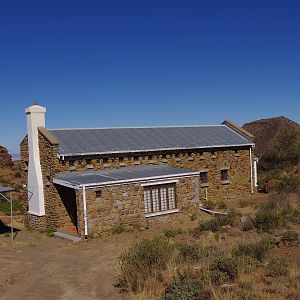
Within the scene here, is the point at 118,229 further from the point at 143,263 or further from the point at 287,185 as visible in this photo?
the point at 287,185

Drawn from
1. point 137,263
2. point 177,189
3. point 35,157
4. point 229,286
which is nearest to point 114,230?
point 177,189

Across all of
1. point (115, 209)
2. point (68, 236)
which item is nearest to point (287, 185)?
point (115, 209)

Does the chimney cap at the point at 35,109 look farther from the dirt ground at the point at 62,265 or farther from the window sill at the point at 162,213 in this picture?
the window sill at the point at 162,213

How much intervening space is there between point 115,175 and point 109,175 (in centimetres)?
31

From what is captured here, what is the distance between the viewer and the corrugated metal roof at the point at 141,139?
2220cm

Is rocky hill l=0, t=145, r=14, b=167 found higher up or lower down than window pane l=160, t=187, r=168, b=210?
higher up

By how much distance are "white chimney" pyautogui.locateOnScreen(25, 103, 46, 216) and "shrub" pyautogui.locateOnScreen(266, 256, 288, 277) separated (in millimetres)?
14212

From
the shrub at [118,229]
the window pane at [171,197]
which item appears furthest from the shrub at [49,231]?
the window pane at [171,197]

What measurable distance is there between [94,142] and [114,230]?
5845 mm

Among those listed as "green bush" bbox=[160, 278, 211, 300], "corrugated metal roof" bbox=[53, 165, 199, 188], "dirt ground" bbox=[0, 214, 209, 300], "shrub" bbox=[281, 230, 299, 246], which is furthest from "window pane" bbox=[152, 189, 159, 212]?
"green bush" bbox=[160, 278, 211, 300]

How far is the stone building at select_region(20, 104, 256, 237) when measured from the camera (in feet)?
63.0

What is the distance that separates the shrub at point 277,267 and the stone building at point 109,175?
32.3 feet

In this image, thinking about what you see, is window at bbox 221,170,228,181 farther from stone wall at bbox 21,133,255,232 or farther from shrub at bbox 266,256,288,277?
shrub at bbox 266,256,288,277

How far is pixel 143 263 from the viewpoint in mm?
10617
